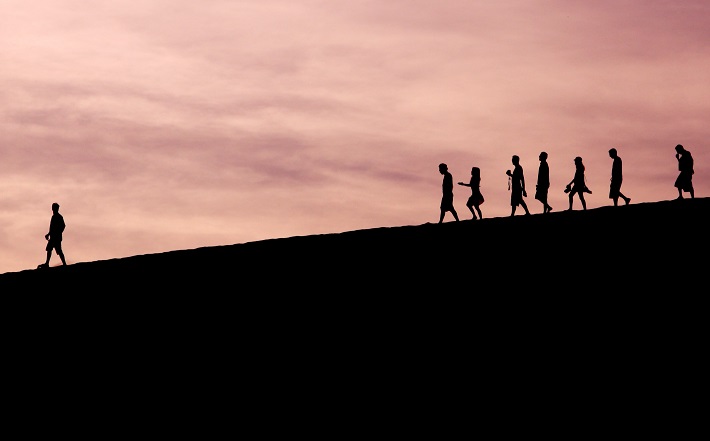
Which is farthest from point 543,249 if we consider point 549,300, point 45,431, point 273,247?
point 45,431

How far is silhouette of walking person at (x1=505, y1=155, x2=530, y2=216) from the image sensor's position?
29.4 m

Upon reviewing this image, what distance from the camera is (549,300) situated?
21.9 metres

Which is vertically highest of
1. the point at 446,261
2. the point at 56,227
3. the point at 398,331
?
the point at 56,227

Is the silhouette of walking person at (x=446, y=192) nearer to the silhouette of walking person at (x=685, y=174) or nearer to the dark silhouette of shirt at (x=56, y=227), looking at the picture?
the silhouette of walking person at (x=685, y=174)

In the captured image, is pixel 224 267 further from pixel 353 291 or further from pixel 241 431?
pixel 241 431

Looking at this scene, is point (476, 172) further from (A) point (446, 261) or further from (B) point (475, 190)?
(A) point (446, 261)

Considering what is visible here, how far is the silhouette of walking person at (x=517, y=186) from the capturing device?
96.5 ft

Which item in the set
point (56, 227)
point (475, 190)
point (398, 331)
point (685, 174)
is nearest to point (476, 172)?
point (475, 190)

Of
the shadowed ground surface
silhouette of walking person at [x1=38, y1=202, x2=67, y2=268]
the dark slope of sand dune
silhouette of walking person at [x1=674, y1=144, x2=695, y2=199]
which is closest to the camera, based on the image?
the shadowed ground surface

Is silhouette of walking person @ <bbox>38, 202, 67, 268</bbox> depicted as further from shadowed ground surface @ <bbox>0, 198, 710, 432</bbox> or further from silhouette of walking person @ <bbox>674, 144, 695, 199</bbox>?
silhouette of walking person @ <bbox>674, 144, 695, 199</bbox>

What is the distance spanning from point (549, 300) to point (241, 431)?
20.3ft

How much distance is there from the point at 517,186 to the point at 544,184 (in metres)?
0.63

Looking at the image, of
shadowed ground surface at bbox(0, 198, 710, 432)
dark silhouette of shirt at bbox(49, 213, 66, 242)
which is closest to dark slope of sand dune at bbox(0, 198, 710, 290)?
shadowed ground surface at bbox(0, 198, 710, 432)

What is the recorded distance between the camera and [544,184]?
2934 centimetres
